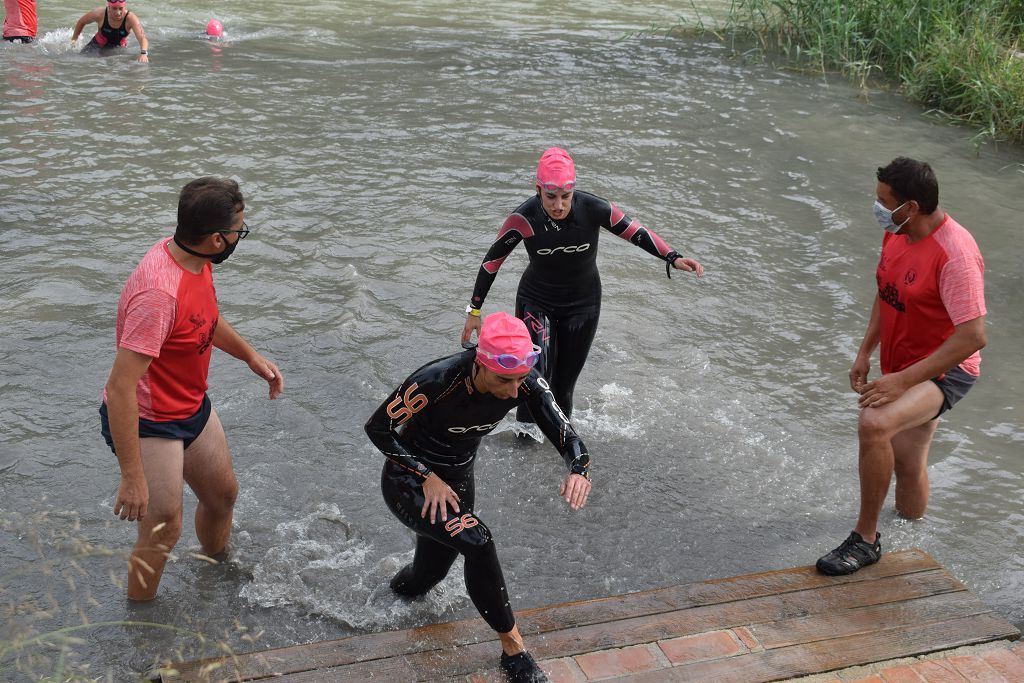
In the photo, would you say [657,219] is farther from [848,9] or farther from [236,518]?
[848,9]

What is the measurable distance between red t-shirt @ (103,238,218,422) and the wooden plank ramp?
3.85 ft

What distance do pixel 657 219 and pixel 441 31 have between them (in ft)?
29.8

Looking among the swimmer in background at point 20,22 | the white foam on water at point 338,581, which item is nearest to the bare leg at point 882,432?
the white foam on water at point 338,581

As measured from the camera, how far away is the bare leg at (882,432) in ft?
17.1

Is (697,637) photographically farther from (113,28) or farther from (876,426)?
(113,28)

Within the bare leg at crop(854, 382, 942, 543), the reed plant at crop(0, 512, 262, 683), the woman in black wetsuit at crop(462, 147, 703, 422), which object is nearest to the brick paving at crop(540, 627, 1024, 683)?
the bare leg at crop(854, 382, 942, 543)

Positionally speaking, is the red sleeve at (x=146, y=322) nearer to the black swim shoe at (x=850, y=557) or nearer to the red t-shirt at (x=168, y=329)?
the red t-shirt at (x=168, y=329)

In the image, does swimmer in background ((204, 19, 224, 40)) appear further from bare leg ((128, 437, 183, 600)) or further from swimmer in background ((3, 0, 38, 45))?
bare leg ((128, 437, 183, 600))

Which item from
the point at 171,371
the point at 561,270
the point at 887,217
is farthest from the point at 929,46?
the point at 171,371

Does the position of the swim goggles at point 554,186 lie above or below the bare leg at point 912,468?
above

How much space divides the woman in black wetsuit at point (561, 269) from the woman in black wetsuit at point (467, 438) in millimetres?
1656

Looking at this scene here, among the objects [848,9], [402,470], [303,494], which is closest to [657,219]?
[303,494]

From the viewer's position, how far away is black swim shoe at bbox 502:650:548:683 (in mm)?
4273

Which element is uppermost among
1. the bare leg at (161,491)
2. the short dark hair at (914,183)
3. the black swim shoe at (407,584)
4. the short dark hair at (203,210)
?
the short dark hair at (914,183)
